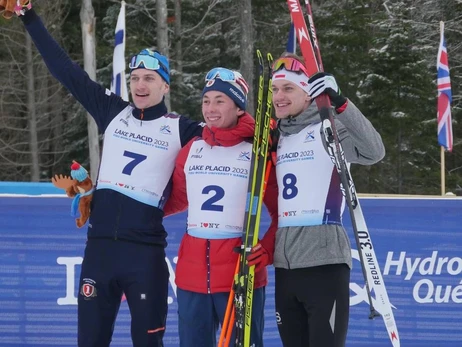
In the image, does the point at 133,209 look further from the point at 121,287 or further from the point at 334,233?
the point at 334,233

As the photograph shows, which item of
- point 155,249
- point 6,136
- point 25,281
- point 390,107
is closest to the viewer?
point 155,249

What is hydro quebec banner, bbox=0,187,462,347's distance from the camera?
5.70 metres

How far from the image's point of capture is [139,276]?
157 inches

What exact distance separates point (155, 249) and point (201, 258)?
0.37 m

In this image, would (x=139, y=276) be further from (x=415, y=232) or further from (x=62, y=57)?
(x=415, y=232)

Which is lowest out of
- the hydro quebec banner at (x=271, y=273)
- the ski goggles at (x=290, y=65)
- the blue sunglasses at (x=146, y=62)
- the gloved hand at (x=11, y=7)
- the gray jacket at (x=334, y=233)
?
the hydro quebec banner at (x=271, y=273)

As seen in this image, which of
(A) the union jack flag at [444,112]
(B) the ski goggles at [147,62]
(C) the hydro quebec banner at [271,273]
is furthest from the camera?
(A) the union jack flag at [444,112]

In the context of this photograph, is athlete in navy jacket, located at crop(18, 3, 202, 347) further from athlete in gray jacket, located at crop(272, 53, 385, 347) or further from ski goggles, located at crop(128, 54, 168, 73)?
athlete in gray jacket, located at crop(272, 53, 385, 347)

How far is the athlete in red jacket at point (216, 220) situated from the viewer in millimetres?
3793

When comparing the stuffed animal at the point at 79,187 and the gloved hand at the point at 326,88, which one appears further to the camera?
the stuffed animal at the point at 79,187

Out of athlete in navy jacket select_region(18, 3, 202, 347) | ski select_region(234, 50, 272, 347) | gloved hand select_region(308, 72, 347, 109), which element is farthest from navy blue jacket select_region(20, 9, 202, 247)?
gloved hand select_region(308, 72, 347, 109)

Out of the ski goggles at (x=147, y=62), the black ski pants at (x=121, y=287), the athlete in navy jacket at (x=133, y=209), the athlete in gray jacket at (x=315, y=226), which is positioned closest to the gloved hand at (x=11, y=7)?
the athlete in navy jacket at (x=133, y=209)

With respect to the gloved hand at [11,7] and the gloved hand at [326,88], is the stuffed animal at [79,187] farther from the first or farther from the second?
the gloved hand at [326,88]

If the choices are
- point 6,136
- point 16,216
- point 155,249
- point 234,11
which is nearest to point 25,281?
point 16,216
